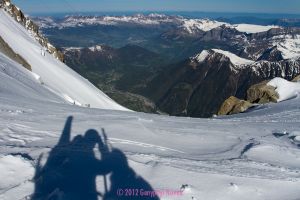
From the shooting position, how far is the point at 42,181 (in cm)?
877

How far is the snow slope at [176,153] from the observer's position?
29.9 ft

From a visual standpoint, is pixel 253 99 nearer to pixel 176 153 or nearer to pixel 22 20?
pixel 176 153

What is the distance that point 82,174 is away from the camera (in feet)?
30.8

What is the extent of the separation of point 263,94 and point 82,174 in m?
39.6

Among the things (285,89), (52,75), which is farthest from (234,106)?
(52,75)

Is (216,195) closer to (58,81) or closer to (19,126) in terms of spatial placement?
(19,126)

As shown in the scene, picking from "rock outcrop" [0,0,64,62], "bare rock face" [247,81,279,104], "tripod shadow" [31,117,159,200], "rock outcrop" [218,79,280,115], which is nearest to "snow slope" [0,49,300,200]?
"tripod shadow" [31,117,159,200]

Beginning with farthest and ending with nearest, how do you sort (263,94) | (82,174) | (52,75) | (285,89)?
(52,75) → (263,94) → (285,89) → (82,174)

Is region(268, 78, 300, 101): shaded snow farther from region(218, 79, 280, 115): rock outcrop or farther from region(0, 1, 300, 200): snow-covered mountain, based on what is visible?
region(0, 1, 300, 200): snow-covered mountain

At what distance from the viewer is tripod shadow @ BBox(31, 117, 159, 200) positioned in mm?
8484

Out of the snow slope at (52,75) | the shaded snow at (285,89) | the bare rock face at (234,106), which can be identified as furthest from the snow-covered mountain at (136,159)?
the snow slope at (52,75)

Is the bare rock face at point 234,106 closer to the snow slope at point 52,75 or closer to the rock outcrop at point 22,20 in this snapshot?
the snow slope at point 52,75

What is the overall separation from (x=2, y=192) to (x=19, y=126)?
4.92m

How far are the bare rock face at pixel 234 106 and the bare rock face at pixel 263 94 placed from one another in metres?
1.87
